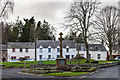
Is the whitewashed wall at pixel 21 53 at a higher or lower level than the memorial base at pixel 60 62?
higher

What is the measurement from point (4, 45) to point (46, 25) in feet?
127

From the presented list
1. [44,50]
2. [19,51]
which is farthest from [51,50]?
[19,51]

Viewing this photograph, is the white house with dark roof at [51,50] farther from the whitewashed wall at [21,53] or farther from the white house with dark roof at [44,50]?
the whitewashed wall at [21,53]

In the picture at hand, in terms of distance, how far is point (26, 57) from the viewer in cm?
7631

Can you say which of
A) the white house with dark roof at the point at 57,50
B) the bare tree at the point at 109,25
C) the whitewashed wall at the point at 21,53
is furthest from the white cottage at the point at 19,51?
the bare tree at the point at 109,25

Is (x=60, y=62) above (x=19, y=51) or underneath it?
underneath

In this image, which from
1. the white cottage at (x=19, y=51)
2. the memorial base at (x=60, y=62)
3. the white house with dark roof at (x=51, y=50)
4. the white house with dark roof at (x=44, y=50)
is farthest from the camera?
the white house with dark roof at (x=51, y=50)

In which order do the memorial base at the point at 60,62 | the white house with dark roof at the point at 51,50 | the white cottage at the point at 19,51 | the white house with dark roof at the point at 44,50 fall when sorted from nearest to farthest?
1. the memorial base at the point at 60,62
2. the white cottage at the point at 19,51
3. the white house with dark roof at the point at 44,50
4. the white house with dark roof at the point at 51,50

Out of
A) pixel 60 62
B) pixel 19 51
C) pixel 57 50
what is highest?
pixel 57 50

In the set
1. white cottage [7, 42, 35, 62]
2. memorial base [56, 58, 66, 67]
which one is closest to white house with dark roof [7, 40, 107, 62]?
white cottage [7, 42, 35, 62]

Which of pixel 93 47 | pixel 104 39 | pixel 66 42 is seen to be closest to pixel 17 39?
pixel 66 42

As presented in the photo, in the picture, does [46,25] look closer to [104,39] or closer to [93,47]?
[93,47]

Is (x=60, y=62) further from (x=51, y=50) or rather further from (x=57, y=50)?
(x=51, y=50)

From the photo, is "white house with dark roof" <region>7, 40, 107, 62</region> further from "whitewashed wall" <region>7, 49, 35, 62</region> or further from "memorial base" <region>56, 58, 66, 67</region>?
"memorial base" <region>56, 58, 66, 67</region>
